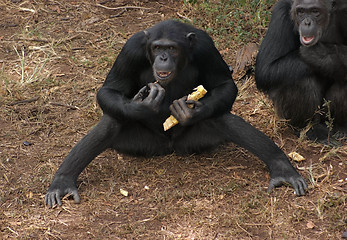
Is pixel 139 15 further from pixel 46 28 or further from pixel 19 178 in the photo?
pixel 19 178

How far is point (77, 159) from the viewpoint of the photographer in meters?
5.88

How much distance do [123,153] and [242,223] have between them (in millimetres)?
1722

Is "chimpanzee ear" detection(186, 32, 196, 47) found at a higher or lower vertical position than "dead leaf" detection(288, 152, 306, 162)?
higher

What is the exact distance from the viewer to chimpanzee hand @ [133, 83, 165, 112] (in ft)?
18.9

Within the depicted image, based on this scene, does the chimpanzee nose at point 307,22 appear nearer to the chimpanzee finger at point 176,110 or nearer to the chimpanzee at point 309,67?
the chimpanzee at point 309,67

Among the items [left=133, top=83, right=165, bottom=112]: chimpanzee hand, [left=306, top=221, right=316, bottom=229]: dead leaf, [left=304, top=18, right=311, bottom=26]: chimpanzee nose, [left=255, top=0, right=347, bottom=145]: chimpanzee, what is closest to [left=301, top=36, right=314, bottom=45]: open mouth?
[left=255, top=0, right=347, bottom=145]: chimpanzee

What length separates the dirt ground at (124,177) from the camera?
5.23m

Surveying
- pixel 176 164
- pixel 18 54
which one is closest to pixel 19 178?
pixel 176 164

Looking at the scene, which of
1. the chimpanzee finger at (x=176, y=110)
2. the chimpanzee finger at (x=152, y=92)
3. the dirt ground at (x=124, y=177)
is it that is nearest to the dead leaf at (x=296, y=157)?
the dirt ground at (x=124, y=177)

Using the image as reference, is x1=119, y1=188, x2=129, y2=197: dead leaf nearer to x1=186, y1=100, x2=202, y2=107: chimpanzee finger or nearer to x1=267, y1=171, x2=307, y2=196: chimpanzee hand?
x1=186, y1=100, x2=202, y2=107: chimpanzee finger

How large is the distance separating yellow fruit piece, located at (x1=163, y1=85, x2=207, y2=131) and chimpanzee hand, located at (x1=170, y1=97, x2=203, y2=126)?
0.31 feet

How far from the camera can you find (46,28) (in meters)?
9.48

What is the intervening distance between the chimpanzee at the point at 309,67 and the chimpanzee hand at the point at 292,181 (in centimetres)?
87

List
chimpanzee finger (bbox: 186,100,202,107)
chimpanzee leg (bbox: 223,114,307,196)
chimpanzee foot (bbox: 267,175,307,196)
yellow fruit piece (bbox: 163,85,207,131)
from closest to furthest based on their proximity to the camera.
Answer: chimpanzee foot (bbox: 267,175,307,196) → chimpanzee leg (bbox: 223,114,307,196) → chimpanzee finger (bbox: 186,100,202,107) → yellow fruit piece (bbox: 163,85,207,131)
